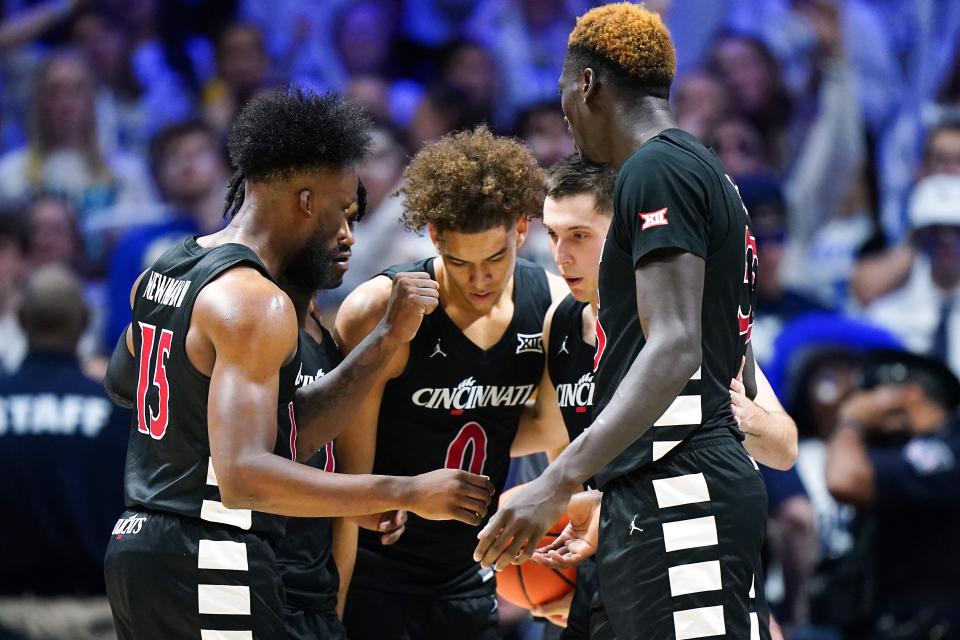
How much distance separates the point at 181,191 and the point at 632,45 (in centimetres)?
627

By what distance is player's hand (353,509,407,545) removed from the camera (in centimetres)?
423

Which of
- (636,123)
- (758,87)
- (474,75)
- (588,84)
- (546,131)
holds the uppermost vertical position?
(474,75)

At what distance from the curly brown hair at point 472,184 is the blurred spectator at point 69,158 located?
5378 millimetres

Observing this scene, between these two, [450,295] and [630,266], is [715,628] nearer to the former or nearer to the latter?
[630,266]

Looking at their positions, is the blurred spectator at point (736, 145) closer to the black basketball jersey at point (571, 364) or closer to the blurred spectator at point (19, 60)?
the blurred spectator at point (19, 60)

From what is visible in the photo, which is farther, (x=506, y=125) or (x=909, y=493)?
(x=506, y=125)

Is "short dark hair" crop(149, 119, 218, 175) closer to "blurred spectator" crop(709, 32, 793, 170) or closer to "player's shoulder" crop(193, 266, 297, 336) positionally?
"blurred spectator" crop(709, 32, 793, 170)

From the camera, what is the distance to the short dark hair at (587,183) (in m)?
4.22

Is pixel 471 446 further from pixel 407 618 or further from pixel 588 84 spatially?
pixel 588 84

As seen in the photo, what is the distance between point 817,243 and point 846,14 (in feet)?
5.84

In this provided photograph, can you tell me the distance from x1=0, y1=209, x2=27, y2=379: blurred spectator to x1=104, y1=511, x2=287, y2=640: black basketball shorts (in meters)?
5.56

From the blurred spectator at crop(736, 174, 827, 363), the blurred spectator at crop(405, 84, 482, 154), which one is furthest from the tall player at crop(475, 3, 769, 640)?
the blurred spectator at crop(405, 84, 482, 154)

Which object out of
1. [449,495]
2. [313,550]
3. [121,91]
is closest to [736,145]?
[121,91]

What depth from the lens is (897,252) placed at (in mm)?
9352
